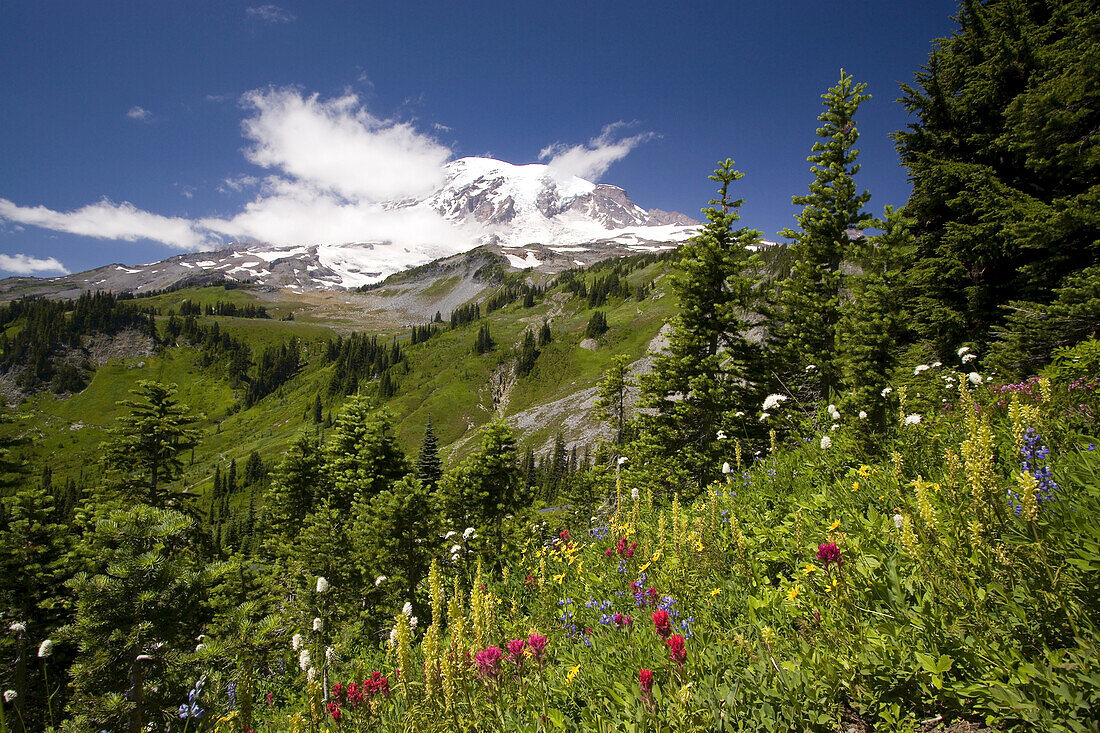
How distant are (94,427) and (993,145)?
246 metres

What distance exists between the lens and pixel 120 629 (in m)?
6.05

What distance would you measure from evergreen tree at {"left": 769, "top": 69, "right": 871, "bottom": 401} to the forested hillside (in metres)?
0.12

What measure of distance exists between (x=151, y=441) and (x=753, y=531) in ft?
87.8

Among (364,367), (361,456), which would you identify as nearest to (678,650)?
(361,456)

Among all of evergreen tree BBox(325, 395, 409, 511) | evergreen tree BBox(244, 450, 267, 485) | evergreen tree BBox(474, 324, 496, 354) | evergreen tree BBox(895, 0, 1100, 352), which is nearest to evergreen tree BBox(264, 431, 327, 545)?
evergreen tree BBox(325, 395, 409, 511)

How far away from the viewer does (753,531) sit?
18.0ft

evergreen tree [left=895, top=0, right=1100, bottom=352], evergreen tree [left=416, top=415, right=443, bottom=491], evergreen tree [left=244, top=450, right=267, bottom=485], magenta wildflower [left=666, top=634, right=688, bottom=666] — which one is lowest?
evergreen tree [left=244, top=450, right=267, bottom=485]

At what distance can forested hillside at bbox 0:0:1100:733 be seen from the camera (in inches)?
106

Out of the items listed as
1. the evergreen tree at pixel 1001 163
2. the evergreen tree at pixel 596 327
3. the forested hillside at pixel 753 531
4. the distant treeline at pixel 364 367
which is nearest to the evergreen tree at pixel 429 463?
the forested hillside at pixel 753 531

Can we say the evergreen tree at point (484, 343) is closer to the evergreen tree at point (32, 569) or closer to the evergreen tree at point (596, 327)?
the evergreen tree at point (596, 327)

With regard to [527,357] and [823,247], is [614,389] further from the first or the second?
[527,357]

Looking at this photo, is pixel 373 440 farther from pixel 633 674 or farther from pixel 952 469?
pixel 952 469

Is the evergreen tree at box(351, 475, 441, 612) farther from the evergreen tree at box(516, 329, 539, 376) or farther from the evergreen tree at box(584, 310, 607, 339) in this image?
the evergreen tree at box(584, 310, 607, 339)

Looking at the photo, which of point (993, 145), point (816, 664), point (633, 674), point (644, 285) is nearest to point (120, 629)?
point (633, 674)
